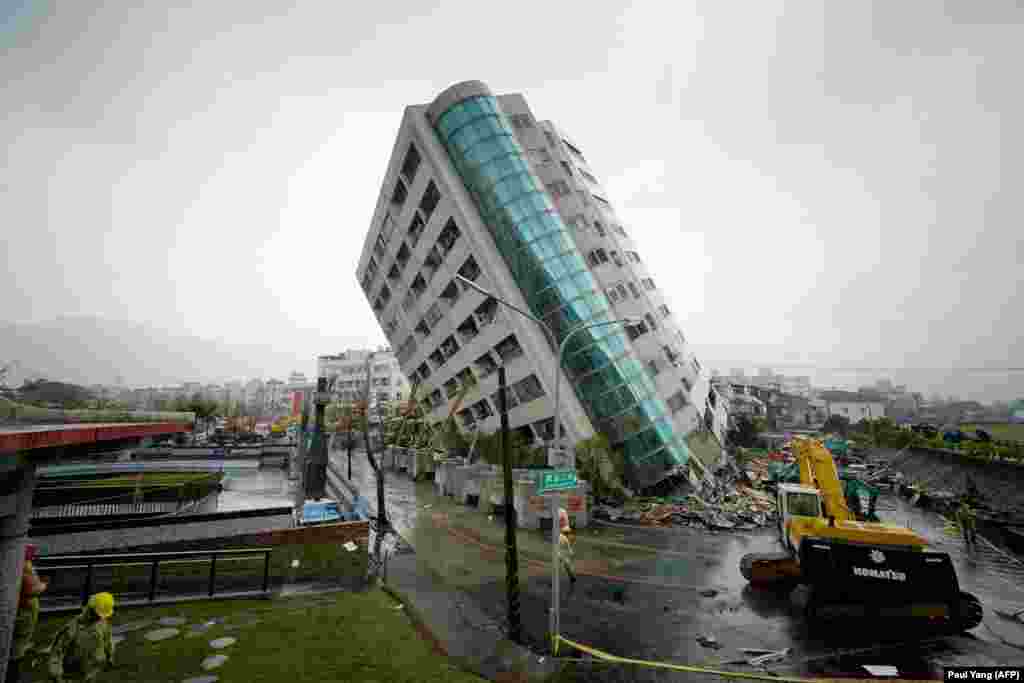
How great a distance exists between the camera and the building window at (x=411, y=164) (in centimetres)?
4103

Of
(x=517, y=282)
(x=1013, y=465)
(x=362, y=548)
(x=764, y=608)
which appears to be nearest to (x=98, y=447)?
(x=362, y=548)

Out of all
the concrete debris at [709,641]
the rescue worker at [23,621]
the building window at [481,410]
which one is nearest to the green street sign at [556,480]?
the concrete debris at [709,641]

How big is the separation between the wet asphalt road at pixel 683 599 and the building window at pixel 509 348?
1462cm

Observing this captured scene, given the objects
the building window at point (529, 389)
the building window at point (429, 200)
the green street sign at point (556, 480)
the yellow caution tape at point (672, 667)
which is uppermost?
the building window at point (429, 200)

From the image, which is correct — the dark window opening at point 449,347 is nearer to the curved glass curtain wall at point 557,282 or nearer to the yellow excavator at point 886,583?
the curved glass curtain wall at point 557,282

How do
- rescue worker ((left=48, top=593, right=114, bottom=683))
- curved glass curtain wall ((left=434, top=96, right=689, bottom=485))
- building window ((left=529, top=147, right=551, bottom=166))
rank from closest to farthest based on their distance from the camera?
rescue worker ((left=48, top=593, right=114, bottom=683)) → curved glass curtain wall ((left=434, top=96, right=689, bottom=485)) → building window ((left=529, top=147, right=551, bottom=166))

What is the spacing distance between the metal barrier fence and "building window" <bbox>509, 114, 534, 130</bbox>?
40.7m

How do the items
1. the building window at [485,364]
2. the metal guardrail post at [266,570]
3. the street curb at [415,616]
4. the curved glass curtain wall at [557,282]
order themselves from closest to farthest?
the street curb at [415,616] → the metal guardrail post at [266,570] → the curved glass curtain wall at [557,282] → the building window at [485,364]

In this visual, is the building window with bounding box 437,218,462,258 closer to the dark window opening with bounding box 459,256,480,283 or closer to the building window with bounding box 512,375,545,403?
the dark window opening with bounding box 459,256,480,283

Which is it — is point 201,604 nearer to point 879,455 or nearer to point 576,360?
point 576,360

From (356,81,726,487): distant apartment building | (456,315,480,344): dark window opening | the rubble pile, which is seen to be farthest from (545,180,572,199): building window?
the rubble pile

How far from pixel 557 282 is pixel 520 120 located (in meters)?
18.9

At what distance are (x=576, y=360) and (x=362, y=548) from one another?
2228cm

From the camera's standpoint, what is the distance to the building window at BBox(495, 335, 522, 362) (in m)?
36.8
